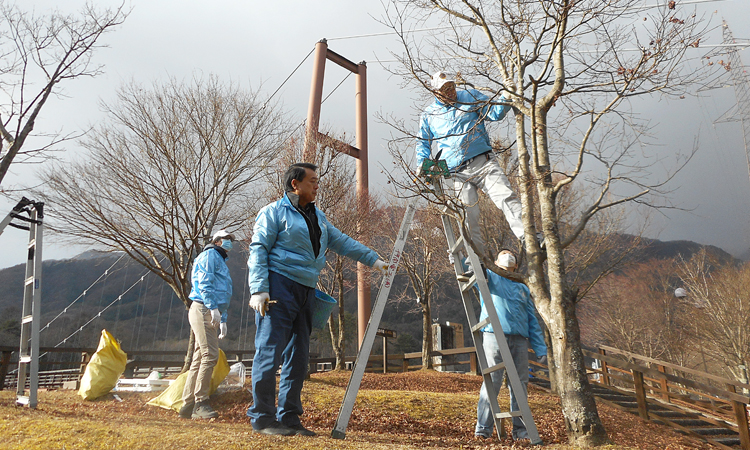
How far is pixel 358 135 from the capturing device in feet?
52.2

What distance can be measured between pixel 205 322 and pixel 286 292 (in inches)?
98.1

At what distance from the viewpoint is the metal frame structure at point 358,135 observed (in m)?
10.1

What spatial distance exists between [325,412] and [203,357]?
5.04 feet

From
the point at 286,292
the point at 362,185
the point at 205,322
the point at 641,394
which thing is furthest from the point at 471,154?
the point at 362,185

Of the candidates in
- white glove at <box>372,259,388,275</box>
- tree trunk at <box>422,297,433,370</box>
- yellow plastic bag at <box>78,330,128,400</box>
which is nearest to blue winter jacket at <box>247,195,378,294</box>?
white glove at <box>372,259,388,275</box>

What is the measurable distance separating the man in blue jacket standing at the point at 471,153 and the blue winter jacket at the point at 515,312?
0.48m

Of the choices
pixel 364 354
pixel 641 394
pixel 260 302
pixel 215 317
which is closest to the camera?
pixel 260 302

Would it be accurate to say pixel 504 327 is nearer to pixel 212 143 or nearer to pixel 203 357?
pixel 203 357

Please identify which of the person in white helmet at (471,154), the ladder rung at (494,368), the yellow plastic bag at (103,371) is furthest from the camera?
the yellow plastic bag at (103,371)

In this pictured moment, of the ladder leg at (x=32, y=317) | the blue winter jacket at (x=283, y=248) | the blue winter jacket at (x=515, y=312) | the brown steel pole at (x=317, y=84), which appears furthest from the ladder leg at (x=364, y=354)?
the brown steel pole at (x=317, y=84)

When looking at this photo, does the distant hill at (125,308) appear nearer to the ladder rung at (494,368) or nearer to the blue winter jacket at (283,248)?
the ladder rung at (494,368)

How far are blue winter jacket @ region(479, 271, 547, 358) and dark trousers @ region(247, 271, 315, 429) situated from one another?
187cm

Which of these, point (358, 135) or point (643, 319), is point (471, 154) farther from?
point (643, 319)

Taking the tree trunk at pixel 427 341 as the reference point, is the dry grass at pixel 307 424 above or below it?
below
